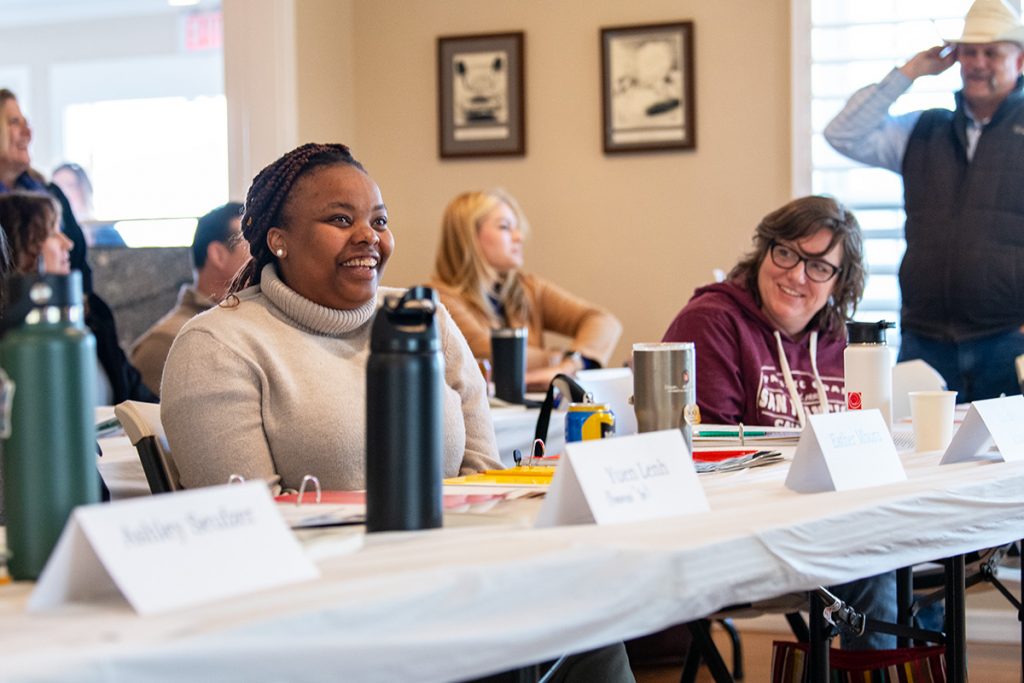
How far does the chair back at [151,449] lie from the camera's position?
1690mm

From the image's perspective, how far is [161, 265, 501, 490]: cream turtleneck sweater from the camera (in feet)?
5.63

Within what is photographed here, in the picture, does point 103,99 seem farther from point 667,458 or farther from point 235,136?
point 667,458

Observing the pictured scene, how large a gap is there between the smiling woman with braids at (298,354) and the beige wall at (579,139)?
2587 mm

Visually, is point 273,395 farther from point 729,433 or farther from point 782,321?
point 782,321

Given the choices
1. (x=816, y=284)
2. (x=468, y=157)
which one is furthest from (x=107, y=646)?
(x=468, y=157)

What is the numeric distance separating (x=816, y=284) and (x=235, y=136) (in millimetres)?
2400

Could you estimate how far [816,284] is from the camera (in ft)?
8.88

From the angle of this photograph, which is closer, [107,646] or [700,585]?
[107,646]

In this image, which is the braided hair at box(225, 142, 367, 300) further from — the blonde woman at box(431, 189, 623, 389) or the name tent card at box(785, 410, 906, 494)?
the blonde woman at box(431, 189, 623, 389)

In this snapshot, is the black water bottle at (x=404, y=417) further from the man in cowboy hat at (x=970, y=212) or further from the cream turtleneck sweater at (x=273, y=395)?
the man in cowboy hat at (x=970, y=212)

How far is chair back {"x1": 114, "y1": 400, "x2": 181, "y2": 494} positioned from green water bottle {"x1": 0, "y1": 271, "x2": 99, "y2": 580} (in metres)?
0.72

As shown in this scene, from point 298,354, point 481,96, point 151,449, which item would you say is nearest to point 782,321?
point 298,354

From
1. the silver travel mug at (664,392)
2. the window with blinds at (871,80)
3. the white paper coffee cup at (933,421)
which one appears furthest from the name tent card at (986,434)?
the window with blinds at (871,80)

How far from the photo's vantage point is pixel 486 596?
3.16 ft
